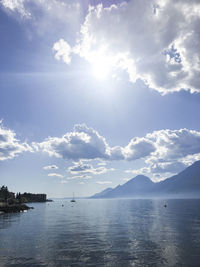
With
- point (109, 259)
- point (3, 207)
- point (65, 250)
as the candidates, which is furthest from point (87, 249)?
point (3, 207)

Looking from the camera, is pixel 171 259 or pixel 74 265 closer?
pixel 74 265

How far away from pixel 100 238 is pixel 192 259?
2282 cm

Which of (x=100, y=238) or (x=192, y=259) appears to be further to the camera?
(x=100, y=238)

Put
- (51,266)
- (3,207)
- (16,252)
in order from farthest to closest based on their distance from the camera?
1. (3,207)
2. (16,252)
3. (51,266)

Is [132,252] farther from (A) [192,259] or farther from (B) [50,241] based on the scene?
(B) [50,241]

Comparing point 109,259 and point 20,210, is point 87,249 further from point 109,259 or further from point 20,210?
point 20,210

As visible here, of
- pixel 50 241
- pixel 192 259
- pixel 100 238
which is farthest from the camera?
pixel 100 238

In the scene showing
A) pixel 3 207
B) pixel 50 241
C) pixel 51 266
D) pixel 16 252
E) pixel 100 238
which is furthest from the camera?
pixel 3 207

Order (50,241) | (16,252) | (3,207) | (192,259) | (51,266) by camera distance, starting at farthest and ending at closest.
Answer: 1. (3,207)
2. (50,241)
3. (16,252)
4. (192,259)
5. (51,266)

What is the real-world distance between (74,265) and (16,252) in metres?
13.0

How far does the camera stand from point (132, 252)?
3984 cm

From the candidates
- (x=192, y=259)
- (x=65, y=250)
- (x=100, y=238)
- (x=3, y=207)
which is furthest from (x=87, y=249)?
(x=3, y=207)

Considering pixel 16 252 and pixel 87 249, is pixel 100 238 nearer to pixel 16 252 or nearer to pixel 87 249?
pixel 87 249

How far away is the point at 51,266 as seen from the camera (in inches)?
1261
